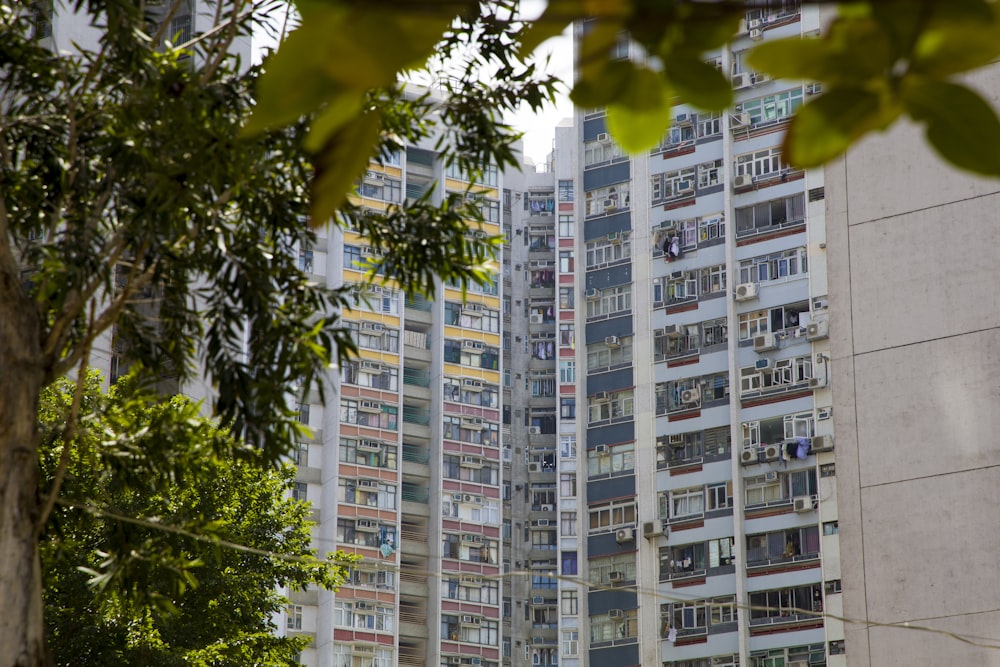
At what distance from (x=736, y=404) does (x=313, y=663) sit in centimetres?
1383

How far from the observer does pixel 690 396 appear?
31656 mm

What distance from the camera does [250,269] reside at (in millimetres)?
6688

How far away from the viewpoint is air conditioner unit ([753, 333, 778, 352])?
30453 millimetres

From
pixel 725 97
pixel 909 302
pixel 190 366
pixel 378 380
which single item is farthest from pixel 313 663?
pixel 725 97

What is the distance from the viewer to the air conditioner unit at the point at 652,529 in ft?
102

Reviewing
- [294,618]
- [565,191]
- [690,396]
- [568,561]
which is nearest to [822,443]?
[690,396]

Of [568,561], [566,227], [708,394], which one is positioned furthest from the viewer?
[566,227]

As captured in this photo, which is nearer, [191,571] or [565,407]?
[191,571]

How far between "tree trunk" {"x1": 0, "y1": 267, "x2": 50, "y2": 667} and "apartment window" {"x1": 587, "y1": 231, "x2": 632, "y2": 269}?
2801cm

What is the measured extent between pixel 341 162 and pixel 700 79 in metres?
0.24

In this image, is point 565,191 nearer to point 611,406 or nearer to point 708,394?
point 611,406

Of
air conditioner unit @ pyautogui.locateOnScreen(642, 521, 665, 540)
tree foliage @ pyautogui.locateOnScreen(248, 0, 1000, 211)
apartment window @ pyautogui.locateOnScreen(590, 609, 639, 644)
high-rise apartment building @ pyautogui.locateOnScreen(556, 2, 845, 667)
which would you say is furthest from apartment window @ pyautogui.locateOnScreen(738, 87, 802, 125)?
tree foliage @ pyautogui.locateOnScreen(248, 0, 1000, 211)

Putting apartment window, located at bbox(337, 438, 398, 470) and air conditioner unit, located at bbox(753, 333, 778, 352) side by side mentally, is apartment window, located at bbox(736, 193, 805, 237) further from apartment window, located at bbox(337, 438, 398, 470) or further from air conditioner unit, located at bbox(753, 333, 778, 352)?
apartment window, located at bbox(337, 438, 398, 470)

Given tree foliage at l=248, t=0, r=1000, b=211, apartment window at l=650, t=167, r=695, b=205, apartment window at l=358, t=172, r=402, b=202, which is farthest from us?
apartment window at l=358, t=172, r=402, b=202
